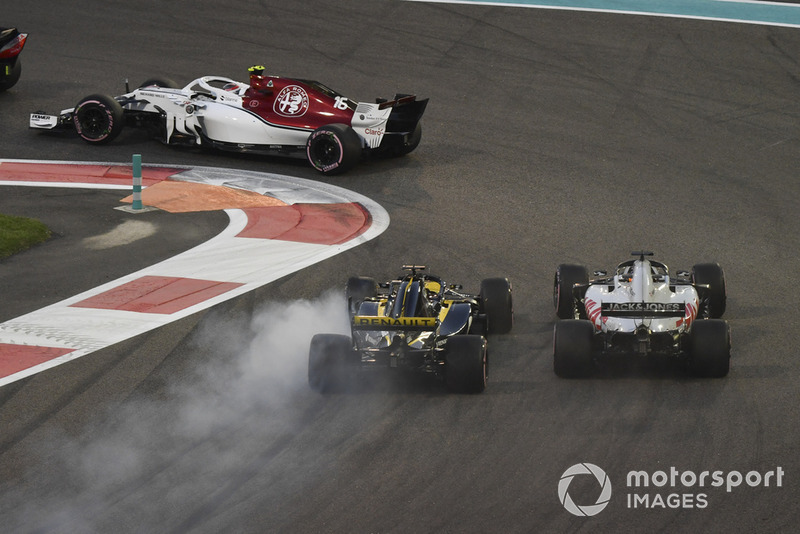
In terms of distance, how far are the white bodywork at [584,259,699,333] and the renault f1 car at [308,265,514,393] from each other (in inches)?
52.9

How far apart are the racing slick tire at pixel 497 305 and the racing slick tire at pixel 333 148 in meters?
6.87

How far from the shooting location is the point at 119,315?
12.9 m

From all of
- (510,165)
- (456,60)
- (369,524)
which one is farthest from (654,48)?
(369,524)

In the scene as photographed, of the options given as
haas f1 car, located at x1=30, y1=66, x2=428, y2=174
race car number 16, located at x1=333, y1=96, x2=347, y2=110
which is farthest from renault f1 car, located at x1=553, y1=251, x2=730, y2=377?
race car number 16, located at x1=333, y1=96, x2=347, y2=110

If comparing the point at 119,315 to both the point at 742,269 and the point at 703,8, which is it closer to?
the point at 742,269

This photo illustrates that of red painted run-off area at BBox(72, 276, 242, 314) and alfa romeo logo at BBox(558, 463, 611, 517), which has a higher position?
red painted run-off area at BBox(72, 276, 242, 314)

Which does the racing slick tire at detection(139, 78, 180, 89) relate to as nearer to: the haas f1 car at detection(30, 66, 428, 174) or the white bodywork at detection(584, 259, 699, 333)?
the haas f1 car at detection(30, 66, 428, 174)

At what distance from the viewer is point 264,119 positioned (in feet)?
63.9

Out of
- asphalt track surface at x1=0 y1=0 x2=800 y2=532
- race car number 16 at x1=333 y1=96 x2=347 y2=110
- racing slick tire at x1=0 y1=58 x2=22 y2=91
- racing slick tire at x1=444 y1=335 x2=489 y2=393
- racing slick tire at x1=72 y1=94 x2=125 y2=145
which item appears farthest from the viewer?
racing slick tire at x1=0 y1=58 x2=22 y2=91

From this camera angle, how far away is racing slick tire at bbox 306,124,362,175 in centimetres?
1874

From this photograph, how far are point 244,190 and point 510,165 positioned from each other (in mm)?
4678

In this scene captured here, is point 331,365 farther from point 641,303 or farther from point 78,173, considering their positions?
point 78,173

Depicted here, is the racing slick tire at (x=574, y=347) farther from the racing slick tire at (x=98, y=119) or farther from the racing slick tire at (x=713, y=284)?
the racing slick tire at (x=98, y=119)

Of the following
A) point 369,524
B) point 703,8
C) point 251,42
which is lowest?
point 369,524
